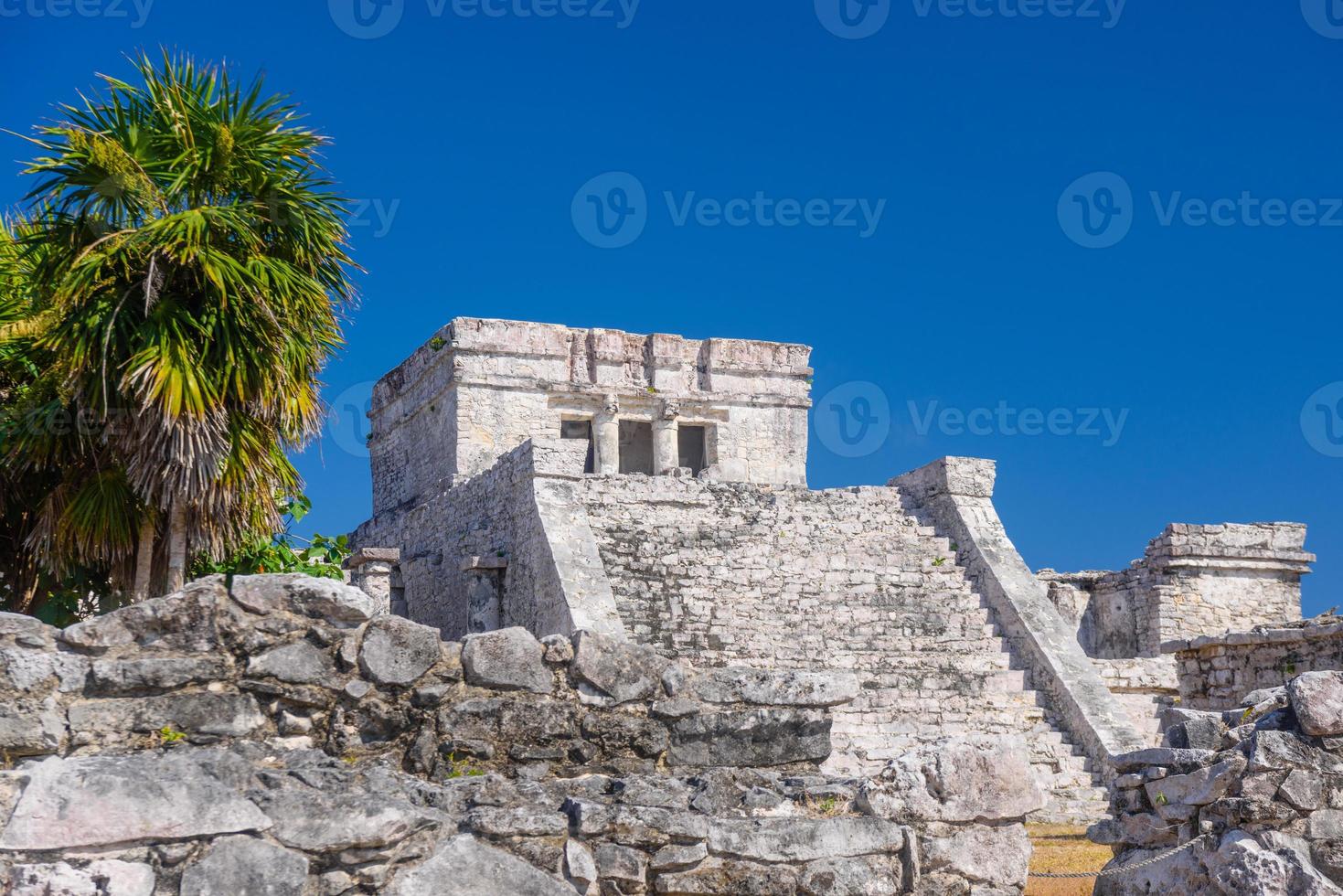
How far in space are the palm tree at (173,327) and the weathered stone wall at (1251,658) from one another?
7.07m

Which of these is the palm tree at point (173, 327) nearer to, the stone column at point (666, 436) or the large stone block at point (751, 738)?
the large stone block at point (751, 738)

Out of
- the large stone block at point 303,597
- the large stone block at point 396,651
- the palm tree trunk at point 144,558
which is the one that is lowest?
the large stone block at point 396,651

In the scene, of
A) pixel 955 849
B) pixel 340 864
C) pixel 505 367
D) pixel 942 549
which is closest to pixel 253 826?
pixel 340 864

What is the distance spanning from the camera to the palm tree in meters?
8.52

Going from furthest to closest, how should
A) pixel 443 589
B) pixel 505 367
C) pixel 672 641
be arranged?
1. pixel 505 367
2. pixel 443 589
3. pixel 672 641

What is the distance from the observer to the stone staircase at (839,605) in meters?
11.8

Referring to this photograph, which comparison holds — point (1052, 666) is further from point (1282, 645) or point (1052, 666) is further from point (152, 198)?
point (152, 198)

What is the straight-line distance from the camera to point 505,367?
19078 mm

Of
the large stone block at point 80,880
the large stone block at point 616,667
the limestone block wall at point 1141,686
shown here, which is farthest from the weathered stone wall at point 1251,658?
the large stone block at point 80,880

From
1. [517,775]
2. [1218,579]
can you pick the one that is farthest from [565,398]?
[517,775]

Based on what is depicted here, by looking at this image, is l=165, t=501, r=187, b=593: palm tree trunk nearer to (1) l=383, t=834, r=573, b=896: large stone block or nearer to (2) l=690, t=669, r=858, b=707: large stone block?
(2) l=690, t=669, r=858, b=707: large stone block

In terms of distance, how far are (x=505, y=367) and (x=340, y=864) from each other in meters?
15.4

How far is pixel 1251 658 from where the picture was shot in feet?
33.4

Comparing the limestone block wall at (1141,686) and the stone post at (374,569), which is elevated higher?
the stone post at (374,569)
